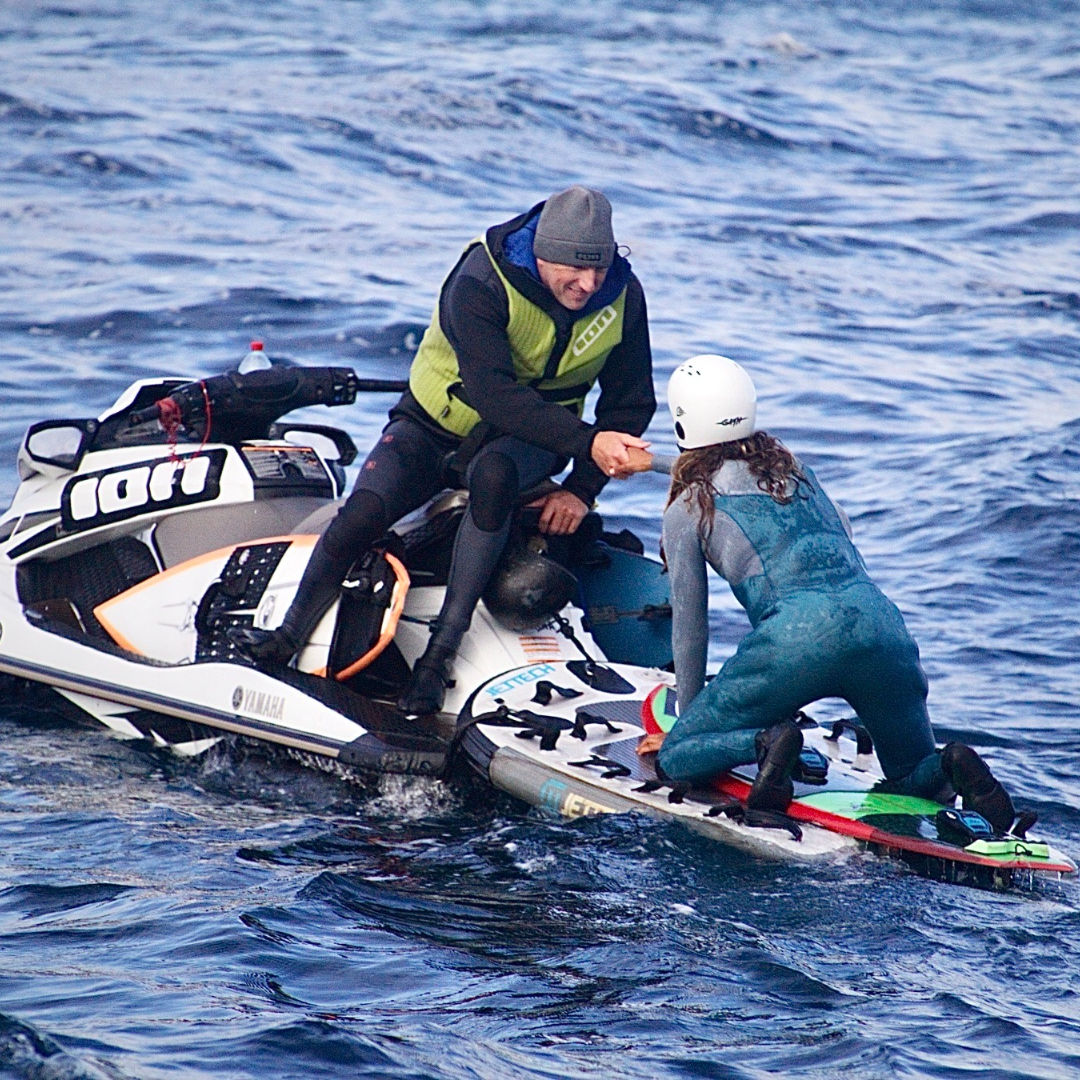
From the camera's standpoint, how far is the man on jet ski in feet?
21.2

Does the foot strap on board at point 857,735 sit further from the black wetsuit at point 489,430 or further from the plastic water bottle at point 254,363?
the plastic water bottle at point 254,363

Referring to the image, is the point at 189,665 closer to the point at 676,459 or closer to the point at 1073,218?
the point at 676,459

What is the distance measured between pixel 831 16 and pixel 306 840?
2851 cm

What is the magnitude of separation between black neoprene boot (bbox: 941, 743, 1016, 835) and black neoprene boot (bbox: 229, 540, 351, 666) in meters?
2.56

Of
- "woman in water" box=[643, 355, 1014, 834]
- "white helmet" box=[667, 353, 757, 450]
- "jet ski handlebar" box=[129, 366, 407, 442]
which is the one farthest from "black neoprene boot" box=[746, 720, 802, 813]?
"jet ski handlebar" box=[129, 366, 407, 442]

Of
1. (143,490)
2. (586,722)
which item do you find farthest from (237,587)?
(586,722)

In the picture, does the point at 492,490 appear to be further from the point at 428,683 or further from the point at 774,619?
the point at 774,619

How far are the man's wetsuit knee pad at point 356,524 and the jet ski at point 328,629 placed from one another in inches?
4.7

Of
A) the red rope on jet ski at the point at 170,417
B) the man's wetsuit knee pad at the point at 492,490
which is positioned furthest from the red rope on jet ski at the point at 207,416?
the man's wetsuit knee pad at the point at 492,490

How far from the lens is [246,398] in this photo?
7.74m

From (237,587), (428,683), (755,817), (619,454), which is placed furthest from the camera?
(237,587)

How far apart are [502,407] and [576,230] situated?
710 mm

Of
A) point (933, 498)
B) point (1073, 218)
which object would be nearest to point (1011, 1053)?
point (933, 498)

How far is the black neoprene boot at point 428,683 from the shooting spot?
682 cm
